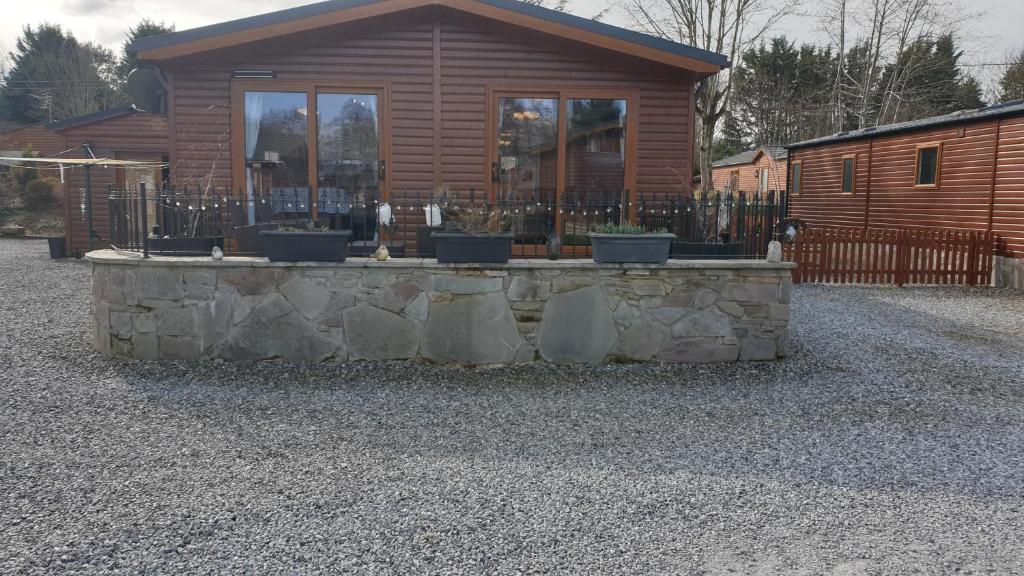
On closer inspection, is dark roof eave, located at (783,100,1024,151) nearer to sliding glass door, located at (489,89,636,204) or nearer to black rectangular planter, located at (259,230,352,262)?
→ sliding glass door, located at (489,89,636,204)

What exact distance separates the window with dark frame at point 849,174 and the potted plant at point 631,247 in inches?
583

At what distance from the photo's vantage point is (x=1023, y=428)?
15.3 ft

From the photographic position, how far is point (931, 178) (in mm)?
15305

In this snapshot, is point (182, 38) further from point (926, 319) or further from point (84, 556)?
point (926, 319)

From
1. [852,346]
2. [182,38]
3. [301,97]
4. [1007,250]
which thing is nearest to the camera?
[852,346]

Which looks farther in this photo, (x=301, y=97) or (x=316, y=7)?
(x=301, y=97)

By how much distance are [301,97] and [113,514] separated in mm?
6954

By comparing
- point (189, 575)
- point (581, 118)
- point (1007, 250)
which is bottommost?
point (189, 575)

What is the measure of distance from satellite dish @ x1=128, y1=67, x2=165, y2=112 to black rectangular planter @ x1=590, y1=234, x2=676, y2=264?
260 inches

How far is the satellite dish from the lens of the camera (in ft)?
33.6

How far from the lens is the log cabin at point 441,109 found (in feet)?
29.9

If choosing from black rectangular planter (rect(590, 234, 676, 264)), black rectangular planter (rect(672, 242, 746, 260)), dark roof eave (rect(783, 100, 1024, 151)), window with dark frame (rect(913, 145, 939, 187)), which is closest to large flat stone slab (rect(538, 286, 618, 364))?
black rectangular planter (rect(590, 234, 676, 264))

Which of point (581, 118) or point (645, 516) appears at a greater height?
point (581, 118)

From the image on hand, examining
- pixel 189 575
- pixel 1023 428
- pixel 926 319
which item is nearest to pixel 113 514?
pixel 189 575
